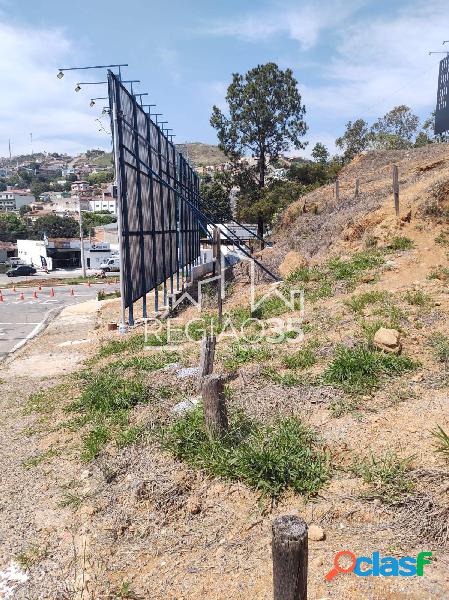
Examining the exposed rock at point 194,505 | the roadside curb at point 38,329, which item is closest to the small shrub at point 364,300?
the exposed rock at point 194,505

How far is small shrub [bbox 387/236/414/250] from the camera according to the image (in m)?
11.8

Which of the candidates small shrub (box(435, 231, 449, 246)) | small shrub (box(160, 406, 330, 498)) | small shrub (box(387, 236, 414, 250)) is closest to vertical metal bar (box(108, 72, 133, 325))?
small shrub (box(160, 406, 330, 498))

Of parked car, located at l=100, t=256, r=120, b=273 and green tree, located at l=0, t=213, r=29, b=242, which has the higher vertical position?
green tree, located at l=0, t=213, r=29, b=242

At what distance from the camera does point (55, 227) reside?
83438mm

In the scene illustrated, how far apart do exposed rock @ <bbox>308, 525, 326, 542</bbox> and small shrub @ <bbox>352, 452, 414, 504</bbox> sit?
54 centimetres

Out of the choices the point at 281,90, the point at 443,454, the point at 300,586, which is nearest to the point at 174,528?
the point at 300,586

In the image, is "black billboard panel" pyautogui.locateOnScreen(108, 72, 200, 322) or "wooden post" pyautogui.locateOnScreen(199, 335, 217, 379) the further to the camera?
"black billboard panel" pyautogui.locateOnScreen(108, 72, 200, 322)

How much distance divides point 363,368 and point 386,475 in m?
2.06

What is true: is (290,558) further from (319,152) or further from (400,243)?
(319,152)

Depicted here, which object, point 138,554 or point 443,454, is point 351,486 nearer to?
point 443,454

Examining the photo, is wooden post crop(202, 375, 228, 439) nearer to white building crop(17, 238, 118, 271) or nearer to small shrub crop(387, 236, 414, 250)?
small shrub crop(387, 236, 414, 250)

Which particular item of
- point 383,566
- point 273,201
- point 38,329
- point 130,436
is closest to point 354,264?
point 130,436

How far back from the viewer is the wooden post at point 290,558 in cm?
243

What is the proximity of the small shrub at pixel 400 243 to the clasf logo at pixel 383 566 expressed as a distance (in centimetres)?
945
